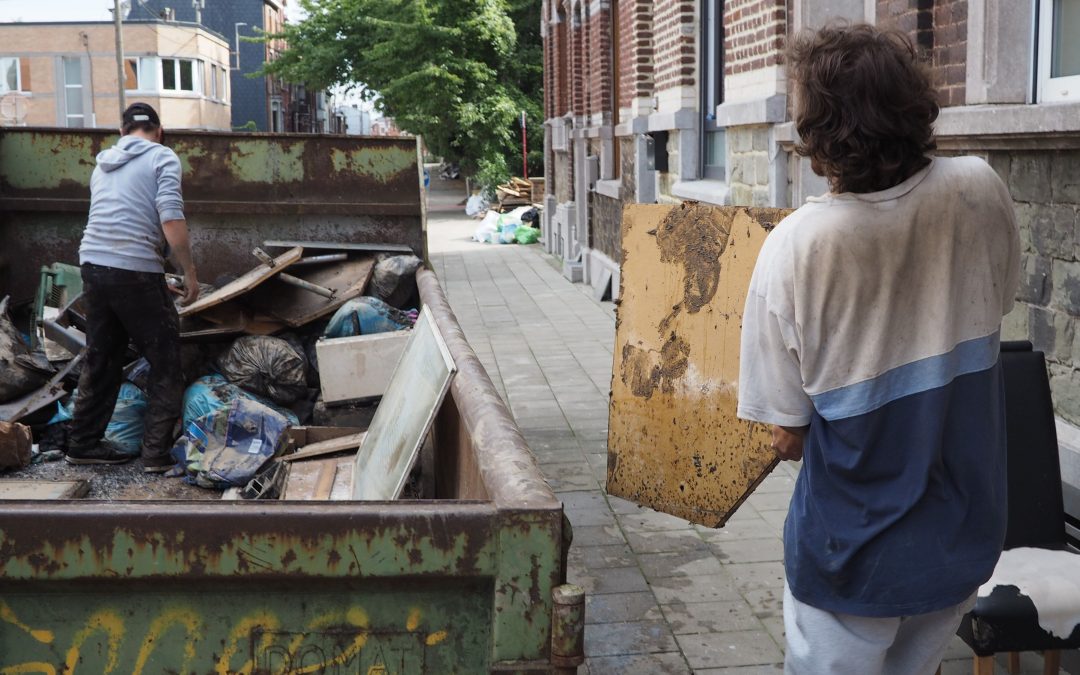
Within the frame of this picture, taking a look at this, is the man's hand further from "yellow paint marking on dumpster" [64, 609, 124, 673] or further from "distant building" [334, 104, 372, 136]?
"distant building" [334, 104, 372, 136]

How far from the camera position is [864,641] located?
2.11 metres

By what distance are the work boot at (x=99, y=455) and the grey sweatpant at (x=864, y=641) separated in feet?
13.4

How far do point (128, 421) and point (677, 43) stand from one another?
21.1 feet

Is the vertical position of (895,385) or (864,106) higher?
(864,106)

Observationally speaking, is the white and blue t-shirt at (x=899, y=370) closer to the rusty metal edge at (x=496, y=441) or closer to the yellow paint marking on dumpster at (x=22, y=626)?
the rusty metal edge at (x=496, y=441)

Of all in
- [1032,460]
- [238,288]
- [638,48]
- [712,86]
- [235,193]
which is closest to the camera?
[1032,460]

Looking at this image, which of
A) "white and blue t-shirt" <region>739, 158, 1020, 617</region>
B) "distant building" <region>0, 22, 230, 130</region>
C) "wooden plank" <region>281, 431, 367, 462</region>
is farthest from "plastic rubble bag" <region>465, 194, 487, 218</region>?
"white and blue t-shirt" <region>739, 158, 1020, 617</region>

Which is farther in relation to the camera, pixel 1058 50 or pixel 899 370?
pixel 1058 50

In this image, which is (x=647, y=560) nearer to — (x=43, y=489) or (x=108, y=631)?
(x=43, y=489)

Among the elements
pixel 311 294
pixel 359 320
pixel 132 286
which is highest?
pixel 132 286

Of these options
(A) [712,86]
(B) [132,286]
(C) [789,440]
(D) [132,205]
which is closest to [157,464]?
(B) [132,286]

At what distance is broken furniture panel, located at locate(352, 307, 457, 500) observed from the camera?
338 cm

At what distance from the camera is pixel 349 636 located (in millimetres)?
2170

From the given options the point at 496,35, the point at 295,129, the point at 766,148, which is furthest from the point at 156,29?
the point at 766,148
